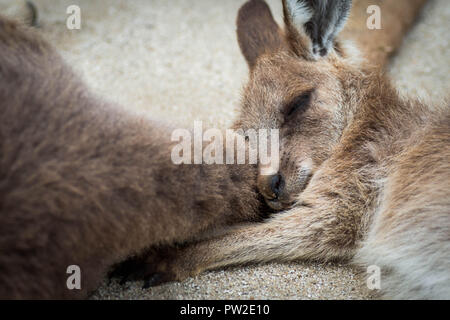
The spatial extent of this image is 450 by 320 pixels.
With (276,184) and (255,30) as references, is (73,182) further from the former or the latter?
(255,30)

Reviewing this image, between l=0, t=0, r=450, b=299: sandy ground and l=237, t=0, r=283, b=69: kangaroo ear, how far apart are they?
31 cm

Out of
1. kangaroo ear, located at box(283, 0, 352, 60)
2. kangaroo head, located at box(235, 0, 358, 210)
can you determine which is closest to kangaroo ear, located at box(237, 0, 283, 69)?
kangaroo head, located at box(235, 0, 358, 210)

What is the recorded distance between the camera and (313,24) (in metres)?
3.13

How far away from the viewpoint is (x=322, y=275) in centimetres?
238

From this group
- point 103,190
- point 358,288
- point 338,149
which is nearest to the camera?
point 103,190

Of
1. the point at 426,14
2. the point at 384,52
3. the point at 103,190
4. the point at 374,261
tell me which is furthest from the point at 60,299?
the point at 426,14

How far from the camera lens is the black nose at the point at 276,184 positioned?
244cm

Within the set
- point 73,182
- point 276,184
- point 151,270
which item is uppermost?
point 73,182

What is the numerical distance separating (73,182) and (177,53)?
114 inches

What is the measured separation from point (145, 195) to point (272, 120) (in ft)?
4.10

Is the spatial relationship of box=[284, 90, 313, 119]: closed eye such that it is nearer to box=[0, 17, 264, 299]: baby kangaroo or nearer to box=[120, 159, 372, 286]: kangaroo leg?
box=[120, 159, 372, 286]: kangaroo leg

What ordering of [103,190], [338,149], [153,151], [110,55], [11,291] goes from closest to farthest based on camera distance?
[11,291]
[103,190]
[153,151]
[338,149]
[110,55]

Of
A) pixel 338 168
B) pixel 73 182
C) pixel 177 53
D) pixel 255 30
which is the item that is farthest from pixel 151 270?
pixel 177 53

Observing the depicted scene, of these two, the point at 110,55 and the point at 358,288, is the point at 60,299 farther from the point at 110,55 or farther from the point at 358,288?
the point at 110,55
